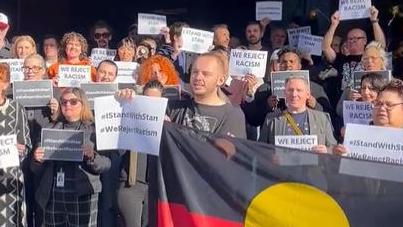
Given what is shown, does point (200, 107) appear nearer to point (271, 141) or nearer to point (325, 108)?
point (271, 141)

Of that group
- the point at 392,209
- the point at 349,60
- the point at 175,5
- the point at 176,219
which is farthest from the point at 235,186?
the point at 175,5

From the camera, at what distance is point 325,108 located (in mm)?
7824

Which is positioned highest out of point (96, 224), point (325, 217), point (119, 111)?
point (119, 111)

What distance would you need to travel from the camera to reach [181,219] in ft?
18.8

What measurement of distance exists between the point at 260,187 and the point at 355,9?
369 centimetres

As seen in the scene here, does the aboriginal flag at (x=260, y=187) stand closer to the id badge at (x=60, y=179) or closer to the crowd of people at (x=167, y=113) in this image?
the crowd of people at (x=167, y=113)

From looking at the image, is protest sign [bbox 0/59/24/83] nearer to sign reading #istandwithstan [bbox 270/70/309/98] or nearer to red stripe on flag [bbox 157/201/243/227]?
sign reading #istandwithstan [bbox 270/70/309/98]

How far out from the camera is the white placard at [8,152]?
669 centimetres

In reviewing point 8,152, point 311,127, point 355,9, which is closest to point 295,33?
point 355,9

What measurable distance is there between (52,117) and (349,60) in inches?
105

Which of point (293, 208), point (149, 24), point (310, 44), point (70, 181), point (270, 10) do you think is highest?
point (270, 10)

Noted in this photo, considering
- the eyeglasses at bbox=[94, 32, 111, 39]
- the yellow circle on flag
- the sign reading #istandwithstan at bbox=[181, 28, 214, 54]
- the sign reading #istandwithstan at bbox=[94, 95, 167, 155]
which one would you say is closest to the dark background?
the eyeglasses at bbox=[94, 32, 111, 39]

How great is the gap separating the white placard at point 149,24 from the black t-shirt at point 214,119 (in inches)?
155

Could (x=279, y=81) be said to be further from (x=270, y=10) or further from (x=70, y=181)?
(x=270, y=10)
